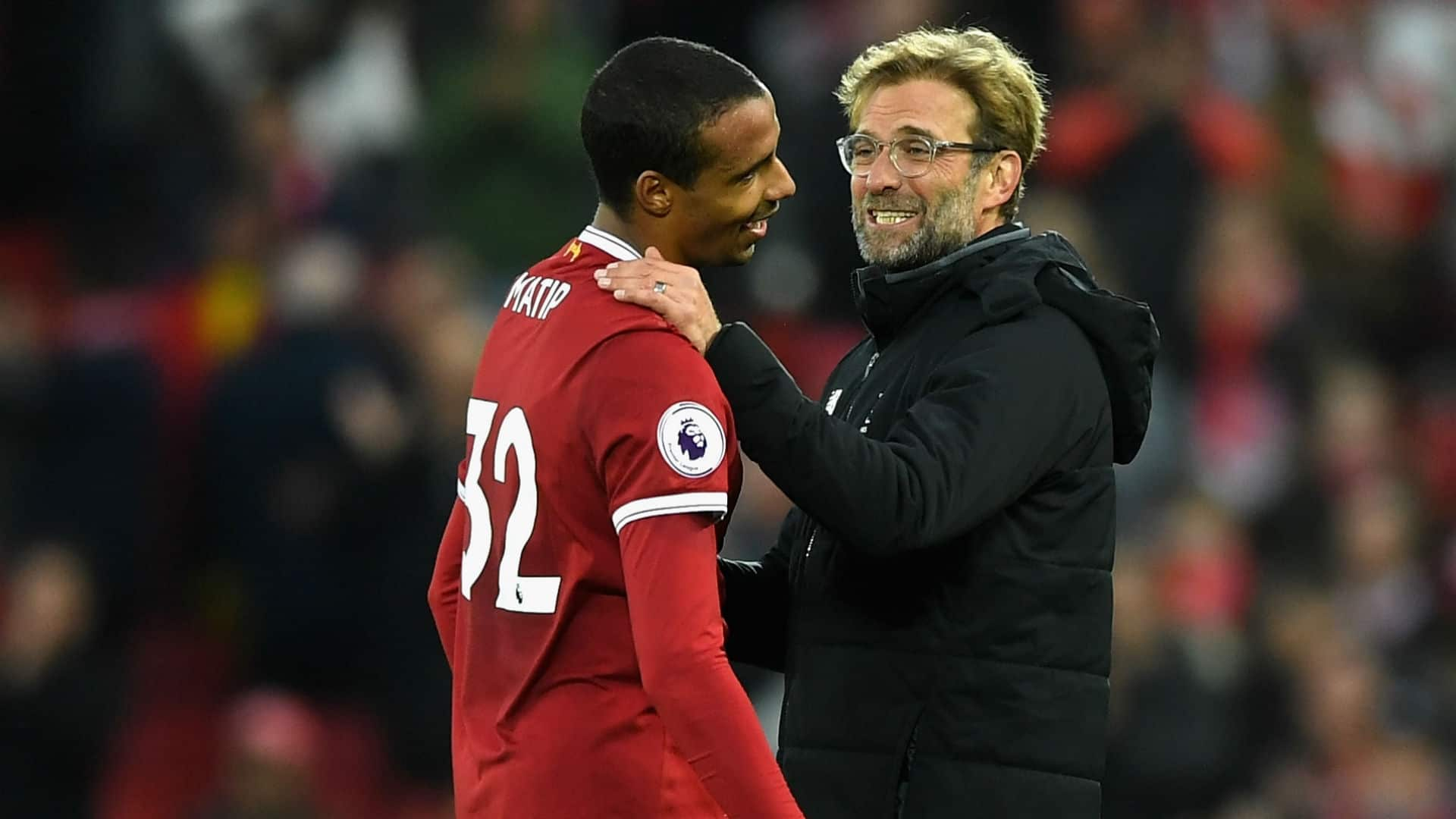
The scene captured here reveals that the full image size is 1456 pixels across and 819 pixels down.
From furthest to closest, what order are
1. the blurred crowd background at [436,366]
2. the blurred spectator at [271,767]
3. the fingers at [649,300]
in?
the blurred crowd background at [436,366]
the blurred spectator at [271,767]
the fingers at [649,300]

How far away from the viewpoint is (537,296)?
271cm

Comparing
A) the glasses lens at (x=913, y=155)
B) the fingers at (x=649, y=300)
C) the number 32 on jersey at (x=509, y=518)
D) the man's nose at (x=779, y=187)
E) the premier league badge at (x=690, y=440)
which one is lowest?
the number 32 on jersey at (x=509, y=518)

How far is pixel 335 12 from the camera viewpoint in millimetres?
7027

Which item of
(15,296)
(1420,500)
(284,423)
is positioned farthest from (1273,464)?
(15,296)

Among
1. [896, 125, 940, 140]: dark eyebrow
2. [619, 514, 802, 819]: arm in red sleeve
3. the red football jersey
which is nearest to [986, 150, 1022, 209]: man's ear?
[896, 125, 940, 140]: dark eyebrow

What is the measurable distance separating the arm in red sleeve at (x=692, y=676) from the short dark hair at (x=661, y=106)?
1.54 ft

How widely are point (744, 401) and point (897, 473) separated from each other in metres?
0.22

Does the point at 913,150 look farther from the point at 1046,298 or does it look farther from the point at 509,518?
the point at 509,518

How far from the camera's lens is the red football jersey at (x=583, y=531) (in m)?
2.47

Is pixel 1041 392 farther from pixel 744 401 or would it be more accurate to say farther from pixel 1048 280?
pixel 744 401

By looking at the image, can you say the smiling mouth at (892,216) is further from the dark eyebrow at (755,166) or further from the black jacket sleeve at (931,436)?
the dark eyebrow at (755,166)

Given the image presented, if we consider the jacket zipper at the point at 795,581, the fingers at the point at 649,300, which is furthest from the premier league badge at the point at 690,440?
the jacket zipper at the point at 795,581

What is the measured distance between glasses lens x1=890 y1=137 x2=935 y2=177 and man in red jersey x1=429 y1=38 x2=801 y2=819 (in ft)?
1.40

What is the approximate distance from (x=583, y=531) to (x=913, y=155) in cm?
91
